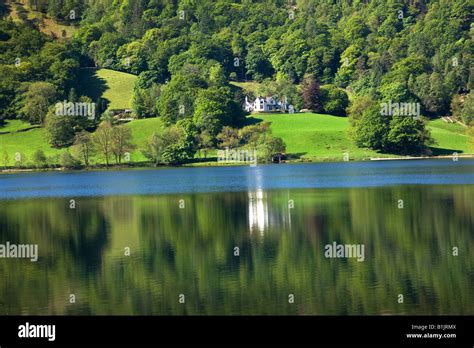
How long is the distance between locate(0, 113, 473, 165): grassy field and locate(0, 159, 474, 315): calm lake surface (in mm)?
64148

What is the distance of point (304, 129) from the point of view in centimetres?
15312

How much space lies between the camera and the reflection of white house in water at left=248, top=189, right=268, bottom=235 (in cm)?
5072

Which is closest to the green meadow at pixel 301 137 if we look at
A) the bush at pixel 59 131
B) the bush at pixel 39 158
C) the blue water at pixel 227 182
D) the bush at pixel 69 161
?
the bush at pixel 59 131

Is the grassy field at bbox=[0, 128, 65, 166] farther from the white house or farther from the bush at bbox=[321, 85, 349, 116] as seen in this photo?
the bush at bbox=[321, 85, 349, 116]

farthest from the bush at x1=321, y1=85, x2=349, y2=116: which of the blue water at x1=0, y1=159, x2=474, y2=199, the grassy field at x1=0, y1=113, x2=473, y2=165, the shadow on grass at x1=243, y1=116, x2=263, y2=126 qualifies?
the blue water at x1=0, y1=159, x2=474, y2=199

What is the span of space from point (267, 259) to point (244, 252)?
226 cm

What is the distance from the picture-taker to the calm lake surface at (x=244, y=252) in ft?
105

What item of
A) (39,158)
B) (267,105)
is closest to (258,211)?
(39,158)

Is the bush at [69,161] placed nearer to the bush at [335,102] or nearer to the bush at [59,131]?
the bush at [59,131]

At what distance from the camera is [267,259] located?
39.5 m

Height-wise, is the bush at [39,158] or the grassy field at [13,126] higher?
the grassy field at [13,126]

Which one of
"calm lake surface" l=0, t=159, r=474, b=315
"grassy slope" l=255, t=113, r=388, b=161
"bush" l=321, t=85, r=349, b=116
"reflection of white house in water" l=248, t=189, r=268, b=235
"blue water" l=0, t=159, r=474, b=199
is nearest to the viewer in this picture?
"calm lake surface" l=0, t=159, r=474, b=315

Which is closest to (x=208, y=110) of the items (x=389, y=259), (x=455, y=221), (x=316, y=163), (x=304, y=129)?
(x=304, y=129)

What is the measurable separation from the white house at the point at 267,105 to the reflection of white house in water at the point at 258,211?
4161 inches
